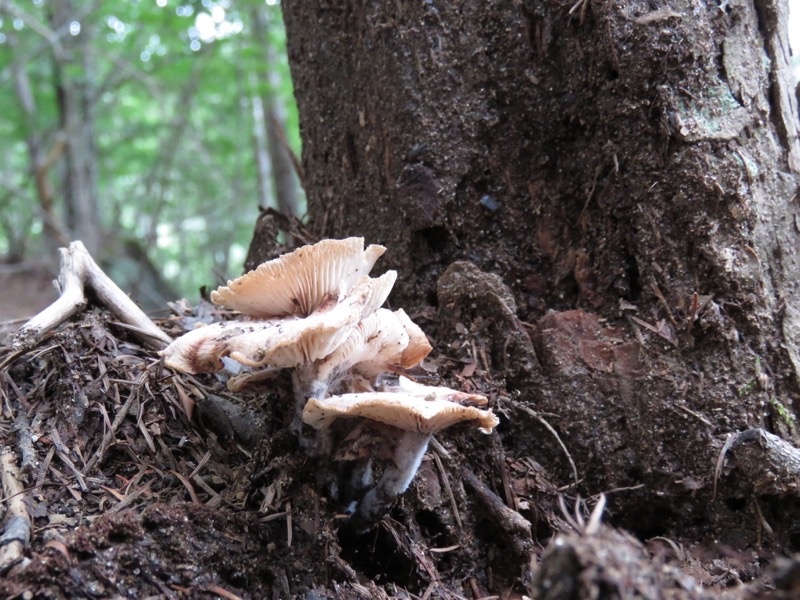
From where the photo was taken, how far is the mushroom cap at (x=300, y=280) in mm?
1931

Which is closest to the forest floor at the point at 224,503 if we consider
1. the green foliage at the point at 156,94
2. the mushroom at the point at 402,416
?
the mushroom at the point at 402,416

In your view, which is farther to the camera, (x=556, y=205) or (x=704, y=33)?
(x=556, y=205)

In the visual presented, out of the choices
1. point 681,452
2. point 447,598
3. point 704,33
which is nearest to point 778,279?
point 681,452

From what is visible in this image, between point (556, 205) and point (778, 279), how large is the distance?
103cm

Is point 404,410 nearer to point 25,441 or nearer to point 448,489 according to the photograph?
point 448,489

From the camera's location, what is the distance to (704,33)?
8.20 feet

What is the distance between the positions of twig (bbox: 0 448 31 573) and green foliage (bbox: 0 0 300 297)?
377 cm

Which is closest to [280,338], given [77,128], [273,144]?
[273,144]

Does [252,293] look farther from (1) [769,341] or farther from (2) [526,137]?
(1) [769,341]

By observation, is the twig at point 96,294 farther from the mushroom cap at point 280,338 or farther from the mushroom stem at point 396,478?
the mushroom stem at point 396,478

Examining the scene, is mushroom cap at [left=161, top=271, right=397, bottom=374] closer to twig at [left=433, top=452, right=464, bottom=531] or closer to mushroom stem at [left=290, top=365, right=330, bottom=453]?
mushroom stem at [left=290, top=365, right=330, bottom=453]

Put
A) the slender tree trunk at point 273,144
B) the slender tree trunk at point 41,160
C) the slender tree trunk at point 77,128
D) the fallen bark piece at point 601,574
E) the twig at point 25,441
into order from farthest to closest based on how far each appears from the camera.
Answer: the slender tree trunk at point 77,128 < the slender tree trunk at point 41,160 < the slender tree trunk at point 273,144 < the twig at point 25,441 < the fallen bark piece at point 601,574

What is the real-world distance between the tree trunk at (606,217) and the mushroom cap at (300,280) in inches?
30.0

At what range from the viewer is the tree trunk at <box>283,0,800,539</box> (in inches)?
96.2
